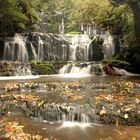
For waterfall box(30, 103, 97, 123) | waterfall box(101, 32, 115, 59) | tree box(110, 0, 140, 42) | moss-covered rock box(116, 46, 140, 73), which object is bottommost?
A: waterfall box(30, 103, 97, 123)

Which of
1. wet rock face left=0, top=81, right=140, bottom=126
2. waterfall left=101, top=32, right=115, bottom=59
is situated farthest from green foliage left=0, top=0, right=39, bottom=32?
wet rock face left=0, top=81, right=140, bottom=126

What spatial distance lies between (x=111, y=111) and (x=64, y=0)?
155ft

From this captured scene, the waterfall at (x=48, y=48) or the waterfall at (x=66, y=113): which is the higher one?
the waterfall at (x=48, y=48)

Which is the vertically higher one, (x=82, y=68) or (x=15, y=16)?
(x=15, y=16)

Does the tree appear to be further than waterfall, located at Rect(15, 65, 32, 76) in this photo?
No

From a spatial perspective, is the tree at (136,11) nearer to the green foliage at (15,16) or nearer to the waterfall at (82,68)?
the waterfall at (82,68)

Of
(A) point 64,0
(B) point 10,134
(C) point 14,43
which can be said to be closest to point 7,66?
(C) point 14,43

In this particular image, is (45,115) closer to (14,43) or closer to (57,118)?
(57,118)

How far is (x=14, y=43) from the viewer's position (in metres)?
22.4

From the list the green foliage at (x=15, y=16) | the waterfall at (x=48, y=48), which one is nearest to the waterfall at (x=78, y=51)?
the waterfall at (x=48, y=48)

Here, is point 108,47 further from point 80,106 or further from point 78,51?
point 80,106

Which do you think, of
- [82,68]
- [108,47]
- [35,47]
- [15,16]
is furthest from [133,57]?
[15,16]

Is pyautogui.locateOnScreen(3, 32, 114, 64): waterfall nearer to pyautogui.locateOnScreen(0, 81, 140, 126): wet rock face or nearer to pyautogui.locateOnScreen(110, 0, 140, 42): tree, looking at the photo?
pyautogui.locateOnScreen(110, 0, 140, 42): tree

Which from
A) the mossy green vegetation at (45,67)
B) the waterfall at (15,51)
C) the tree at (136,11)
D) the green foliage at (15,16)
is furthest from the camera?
the waterfall at (15,51)
